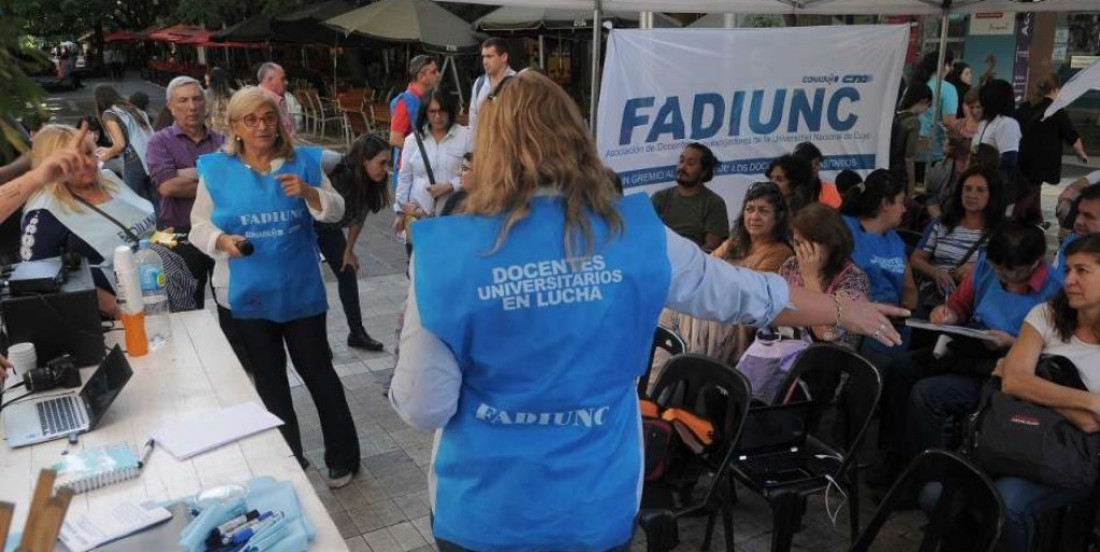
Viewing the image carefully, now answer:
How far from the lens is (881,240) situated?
4309 mm

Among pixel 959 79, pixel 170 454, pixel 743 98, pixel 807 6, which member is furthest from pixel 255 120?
pixel 959 79

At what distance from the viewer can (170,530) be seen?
1.94 m

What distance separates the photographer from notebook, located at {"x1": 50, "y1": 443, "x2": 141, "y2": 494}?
2145 mm

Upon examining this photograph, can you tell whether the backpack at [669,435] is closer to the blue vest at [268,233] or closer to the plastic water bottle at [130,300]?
the blue vest at [268,233]

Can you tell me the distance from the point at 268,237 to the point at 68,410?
1.02 metres

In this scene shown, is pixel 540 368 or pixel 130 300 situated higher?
pixel 540 368

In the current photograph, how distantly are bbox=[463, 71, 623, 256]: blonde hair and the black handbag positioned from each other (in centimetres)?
185

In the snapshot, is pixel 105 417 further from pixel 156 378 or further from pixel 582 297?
pixel 582 297

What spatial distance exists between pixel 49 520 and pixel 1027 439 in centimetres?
276

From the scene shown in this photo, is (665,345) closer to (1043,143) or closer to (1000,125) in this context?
(1000,125)

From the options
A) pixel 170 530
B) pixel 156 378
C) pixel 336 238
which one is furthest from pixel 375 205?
pixel 170 530

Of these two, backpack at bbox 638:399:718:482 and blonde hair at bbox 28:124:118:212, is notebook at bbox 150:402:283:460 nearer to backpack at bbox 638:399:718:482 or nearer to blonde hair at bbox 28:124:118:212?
blonde hair at bbox 28:124:118:212

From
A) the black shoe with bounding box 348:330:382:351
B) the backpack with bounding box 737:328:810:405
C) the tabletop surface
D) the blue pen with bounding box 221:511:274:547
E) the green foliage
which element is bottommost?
the black shoe with bounding box 348:330:382:351

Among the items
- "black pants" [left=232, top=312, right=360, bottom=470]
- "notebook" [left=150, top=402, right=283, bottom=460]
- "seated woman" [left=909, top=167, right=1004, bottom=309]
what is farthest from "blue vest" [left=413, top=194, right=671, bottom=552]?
"seated woman" [left=909, top=167, right=1004, bottom=309]
